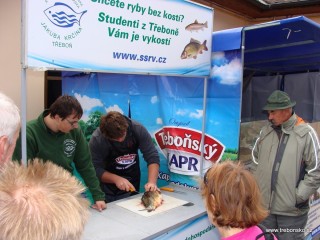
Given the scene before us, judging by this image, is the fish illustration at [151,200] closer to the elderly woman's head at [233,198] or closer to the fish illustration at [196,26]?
the elderly woman's head at [233,198]

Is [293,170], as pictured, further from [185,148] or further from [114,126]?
[114,126]

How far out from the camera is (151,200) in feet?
7.12

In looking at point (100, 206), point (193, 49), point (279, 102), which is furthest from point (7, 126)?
point (279, 102)

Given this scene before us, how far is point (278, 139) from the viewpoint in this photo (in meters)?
2.40

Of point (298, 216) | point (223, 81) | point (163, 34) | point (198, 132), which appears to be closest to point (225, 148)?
point (198, 132)

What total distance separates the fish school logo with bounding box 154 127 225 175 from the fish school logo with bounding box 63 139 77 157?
95 cm

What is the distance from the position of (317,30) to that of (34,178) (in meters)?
2.46

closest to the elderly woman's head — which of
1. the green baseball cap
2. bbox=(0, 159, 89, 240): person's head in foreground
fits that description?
bbox=(0, 159, 89, 240): person's head in foreground

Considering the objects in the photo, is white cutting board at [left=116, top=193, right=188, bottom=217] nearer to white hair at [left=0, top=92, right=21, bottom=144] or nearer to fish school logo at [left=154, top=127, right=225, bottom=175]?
fish school logo at [left=154, top=127, right=225, bottom=175]

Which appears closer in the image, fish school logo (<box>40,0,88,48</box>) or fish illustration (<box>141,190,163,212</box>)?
fish school logo (<box>40,0,88,48</box>)

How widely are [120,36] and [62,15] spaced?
1.25 feet

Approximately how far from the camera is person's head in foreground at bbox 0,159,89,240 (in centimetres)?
67

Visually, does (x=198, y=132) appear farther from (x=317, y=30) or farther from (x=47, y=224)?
(x=47, y=224)

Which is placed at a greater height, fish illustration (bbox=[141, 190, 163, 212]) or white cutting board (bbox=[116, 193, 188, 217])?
fish illustration (bbox=[141, 190, 163, 212])
